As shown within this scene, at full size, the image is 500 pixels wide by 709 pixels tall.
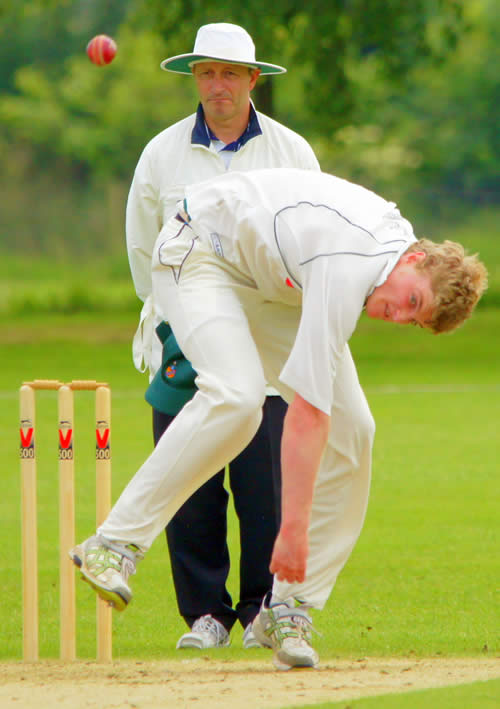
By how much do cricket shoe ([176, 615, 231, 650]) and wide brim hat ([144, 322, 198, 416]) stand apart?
0.81 m

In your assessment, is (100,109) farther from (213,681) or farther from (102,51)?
(213,681)

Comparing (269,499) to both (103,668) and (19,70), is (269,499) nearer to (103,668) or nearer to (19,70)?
(103,668)

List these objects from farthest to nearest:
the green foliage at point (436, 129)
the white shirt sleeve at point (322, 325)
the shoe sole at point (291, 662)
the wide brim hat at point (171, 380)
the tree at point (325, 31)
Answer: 1. the green foliage at point (436, 129)
2. the tree at point (325, 31)
3. the wide brim hat at point (171, 380)
4. the shoe sole at point (291, 662)
5. the white shirt sleeve at point (322, 325)

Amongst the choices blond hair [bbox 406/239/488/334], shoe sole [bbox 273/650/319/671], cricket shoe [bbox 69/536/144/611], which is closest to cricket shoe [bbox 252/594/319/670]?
shoe sole [bbox 273/650/319/671]

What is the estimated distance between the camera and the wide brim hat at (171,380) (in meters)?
4.46

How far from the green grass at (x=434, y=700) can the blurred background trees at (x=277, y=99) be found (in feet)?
44.6

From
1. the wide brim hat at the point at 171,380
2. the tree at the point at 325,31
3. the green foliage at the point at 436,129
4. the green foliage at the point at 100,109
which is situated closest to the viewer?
the wide brim hat at the point at 171,380

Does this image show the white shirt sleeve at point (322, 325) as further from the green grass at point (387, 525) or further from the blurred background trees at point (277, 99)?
the blurred background trees at point (277, 99)

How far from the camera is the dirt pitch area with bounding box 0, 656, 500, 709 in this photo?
355 cm

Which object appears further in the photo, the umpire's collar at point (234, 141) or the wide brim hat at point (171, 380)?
the umpire's collar at point (234, 141)

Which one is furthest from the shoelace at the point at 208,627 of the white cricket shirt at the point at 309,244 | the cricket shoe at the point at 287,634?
the white cricket shirt at the point at 309,244

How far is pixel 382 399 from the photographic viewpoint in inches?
512

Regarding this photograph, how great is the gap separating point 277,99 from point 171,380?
33861 millimetres

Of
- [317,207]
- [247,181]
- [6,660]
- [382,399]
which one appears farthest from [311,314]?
[382,399]
